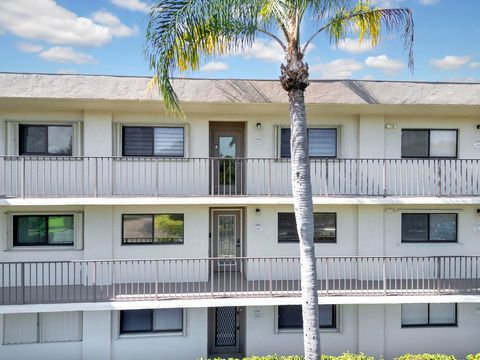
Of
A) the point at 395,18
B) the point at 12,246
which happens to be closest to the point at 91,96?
the point at 12,246

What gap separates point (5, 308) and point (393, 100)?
12.5 meters

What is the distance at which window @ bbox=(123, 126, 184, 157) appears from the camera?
12711 millimetres

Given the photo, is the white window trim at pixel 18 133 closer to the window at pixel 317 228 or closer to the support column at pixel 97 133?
the support column at pixel 97 133

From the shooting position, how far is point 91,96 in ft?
36.1

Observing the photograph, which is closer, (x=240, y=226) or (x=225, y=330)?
(x=225, y=330)

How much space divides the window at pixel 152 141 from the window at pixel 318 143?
134 inches

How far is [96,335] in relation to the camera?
1208 cm

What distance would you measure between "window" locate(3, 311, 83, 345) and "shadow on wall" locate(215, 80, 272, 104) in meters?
8.28

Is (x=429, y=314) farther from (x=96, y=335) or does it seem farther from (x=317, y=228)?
(x=96, y=335)

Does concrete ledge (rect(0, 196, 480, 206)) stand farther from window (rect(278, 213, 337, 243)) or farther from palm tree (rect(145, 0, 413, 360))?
palm tree (rect(145, 0, 413, 360))

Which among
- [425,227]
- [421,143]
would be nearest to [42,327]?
[425,227]

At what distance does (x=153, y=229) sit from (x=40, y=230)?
11.8ft

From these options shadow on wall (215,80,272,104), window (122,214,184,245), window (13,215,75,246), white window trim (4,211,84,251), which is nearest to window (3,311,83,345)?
white window trim (4,211,84,251)

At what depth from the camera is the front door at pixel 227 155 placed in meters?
13.1
